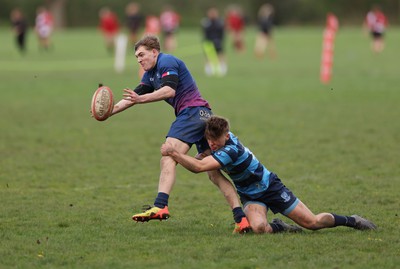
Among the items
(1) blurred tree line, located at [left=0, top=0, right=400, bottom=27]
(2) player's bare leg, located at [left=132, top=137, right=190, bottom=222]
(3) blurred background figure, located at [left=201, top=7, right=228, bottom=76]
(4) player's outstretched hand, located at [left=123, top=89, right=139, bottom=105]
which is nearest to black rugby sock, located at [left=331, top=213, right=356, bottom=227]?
(2) player's bare leg, located at [left=132, top=137, right=190, bottom=222]

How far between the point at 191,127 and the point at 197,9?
255 ft

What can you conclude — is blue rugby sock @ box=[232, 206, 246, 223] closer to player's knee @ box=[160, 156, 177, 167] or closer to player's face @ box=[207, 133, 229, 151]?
player's face @ box=[207, 133, 229, 151]

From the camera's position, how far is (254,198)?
8.23 m

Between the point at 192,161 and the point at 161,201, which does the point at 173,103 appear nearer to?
the point at 161,201

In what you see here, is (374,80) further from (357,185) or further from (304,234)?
(304,234)

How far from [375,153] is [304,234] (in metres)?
5.98

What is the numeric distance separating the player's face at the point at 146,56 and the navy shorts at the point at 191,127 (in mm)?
608

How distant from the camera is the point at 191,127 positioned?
8648 mm

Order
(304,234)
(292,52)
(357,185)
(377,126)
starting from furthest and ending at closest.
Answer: (292,52)
(377,126)
(357,185)
(304,234)

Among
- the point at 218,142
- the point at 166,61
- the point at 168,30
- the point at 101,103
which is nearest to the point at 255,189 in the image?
the point at 218,142

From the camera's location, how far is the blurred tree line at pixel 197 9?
268 feet

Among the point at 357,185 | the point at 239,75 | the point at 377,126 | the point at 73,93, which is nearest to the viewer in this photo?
the point at 357,185

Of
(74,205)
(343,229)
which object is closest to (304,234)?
(343,229)

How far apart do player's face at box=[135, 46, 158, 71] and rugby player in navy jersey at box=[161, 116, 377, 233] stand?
3.88 ft
